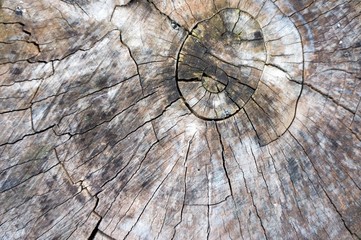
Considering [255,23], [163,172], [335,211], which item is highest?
[255,23]

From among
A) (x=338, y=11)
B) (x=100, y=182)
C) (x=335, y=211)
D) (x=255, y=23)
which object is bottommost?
(x=100, y=182)

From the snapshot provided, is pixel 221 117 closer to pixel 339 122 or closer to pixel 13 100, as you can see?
pixel 339 122

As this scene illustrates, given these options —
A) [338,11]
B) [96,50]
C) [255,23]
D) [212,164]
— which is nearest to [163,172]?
[212,164]

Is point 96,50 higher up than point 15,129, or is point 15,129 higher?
point 96,50

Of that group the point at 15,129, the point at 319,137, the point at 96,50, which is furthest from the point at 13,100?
the point at 319,137

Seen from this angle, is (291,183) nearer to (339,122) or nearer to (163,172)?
(339,122)

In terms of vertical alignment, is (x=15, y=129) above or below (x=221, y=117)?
below
